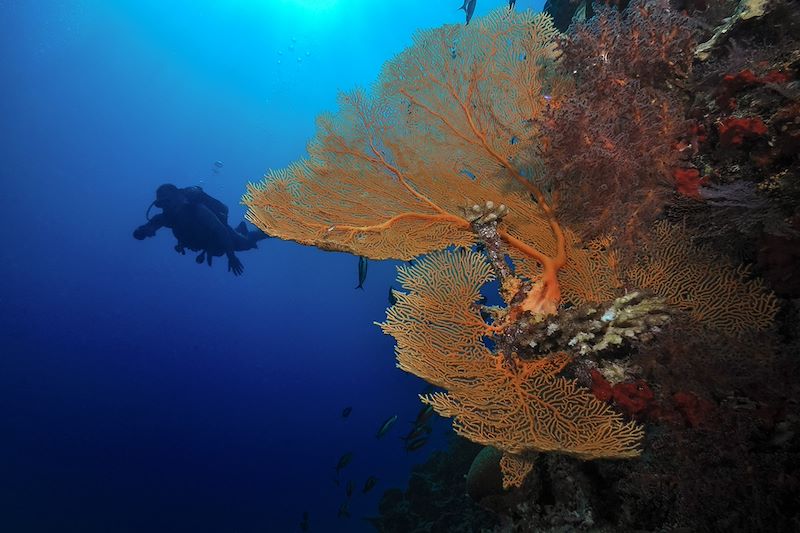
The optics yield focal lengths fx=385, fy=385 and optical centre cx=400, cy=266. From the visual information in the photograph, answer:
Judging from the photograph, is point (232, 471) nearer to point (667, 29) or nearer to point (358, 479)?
point (358, 479)

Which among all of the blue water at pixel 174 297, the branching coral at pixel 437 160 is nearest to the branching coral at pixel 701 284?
the branching coral at pixel 437 160

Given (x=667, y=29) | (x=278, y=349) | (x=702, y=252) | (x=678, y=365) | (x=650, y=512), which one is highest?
(x=278, y=349)

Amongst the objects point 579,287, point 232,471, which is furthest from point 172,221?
point 232,471

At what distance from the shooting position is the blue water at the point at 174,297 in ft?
137

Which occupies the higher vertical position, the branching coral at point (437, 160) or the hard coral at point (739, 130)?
the branching coral at point (437, 160)

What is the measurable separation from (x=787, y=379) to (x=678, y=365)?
502 millimetres

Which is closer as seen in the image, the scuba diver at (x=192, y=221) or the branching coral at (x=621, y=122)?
the branching coral at (x=621, y=122)

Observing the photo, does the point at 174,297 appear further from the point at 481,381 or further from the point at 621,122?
the point at 621,122

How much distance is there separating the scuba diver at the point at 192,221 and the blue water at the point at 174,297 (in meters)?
30.4

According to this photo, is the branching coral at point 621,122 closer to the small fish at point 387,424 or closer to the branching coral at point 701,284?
the branching coral at point 701,284

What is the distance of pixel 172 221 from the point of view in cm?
941

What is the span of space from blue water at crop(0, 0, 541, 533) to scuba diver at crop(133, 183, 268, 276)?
3038cm

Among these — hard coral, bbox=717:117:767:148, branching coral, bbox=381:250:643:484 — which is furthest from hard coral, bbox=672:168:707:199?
branching coral, bbox=381:250:643:484

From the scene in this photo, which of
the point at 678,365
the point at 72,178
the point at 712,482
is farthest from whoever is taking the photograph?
the point at 72,178
